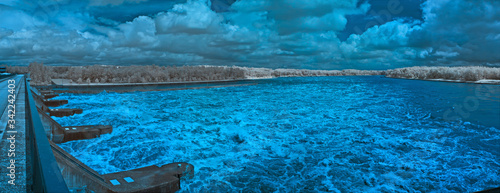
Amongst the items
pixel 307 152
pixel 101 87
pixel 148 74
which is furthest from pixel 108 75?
pixel 307 152

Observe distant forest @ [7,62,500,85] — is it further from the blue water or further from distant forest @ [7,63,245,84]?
the blue water

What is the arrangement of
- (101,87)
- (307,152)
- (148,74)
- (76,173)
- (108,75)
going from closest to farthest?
(76,173)
(307,152)
(101,87)
(108,75)
(148,74)

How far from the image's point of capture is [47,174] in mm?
1694

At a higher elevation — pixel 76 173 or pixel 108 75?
pixel 108 75

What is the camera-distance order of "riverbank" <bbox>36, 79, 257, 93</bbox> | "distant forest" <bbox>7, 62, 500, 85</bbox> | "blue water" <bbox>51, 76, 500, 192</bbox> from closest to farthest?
"blue water" <bbox>51, 76, 500, 192</bbox> → "riverbank" <bbox>36, 79, 257, 93</bbox> → "distant forest" <bbox>7, 62, 500, 85</bbox>

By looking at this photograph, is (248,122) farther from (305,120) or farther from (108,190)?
(108,190)

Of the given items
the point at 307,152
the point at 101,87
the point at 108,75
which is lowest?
the point at 307,152

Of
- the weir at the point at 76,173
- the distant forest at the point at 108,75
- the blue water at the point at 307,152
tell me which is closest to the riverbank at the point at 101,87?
the distant forest at the point at 108,75

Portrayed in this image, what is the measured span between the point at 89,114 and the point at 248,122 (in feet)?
29.2

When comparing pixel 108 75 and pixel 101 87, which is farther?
pixel 108 75

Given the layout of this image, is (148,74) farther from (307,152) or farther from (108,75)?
(307,152)

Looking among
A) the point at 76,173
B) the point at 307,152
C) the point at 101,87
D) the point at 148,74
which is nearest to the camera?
the point at 76,173

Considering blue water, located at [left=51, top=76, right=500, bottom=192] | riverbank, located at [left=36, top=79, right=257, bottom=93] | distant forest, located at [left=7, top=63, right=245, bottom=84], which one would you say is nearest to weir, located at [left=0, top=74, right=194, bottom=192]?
blue water, located at [left=51, top=76, right=500, bottom=192]

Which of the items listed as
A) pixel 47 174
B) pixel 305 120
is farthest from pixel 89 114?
pixel 47 174
